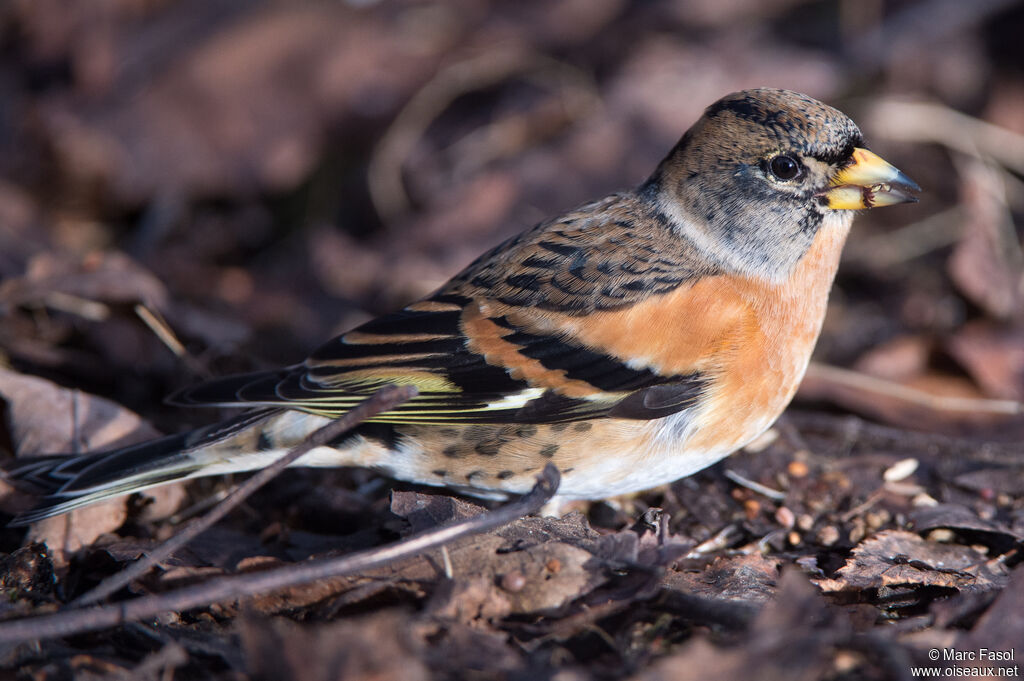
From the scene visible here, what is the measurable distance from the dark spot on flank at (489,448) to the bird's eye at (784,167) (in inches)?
55.7

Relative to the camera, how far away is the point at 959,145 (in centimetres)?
577

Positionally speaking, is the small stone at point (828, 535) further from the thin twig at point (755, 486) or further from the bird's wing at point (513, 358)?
the bird's wing at point (513, 358)

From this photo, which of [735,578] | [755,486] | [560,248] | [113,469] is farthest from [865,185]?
[113,469]

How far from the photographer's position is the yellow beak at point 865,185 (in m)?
3.23

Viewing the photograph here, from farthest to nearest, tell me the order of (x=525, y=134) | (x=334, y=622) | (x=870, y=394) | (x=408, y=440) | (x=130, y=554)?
1. (x=525, y=134)
2. (x=870, y=394)
3. (x=408, y=440)
4. (x=130, y=554)
5. (x=334, y=622)

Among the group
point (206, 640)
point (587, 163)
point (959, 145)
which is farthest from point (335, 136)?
point (206, 640)

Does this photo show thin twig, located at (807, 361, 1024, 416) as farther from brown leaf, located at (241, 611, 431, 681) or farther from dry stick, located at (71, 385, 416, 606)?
brown leaf, located at (241, 611, 431, 681)

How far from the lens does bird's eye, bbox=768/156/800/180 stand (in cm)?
328

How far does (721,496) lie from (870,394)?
1.14 meters

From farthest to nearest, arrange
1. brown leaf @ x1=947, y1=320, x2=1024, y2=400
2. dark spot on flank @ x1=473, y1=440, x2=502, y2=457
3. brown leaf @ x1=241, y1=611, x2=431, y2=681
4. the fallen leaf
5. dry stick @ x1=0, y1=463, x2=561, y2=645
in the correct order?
brown leaf @ x1=947, y1=320, x2=1024, y2=400 < the fallen leaf < dark spot on flank @ x1=473, y1=440, x2=502, y2=457 < dry stick @ x1=0, y1=463, x2=561, y2=645 < brown leaf @ x1=241, y1=611, x2=431, y2=681

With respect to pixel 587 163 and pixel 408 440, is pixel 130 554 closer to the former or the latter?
pixel 408 440

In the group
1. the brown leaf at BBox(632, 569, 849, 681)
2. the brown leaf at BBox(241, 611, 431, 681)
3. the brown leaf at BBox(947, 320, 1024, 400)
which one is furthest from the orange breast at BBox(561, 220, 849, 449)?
the brown leaf at BBox(947, 320, 1024, 400)

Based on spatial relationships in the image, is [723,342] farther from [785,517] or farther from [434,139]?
[434,139]

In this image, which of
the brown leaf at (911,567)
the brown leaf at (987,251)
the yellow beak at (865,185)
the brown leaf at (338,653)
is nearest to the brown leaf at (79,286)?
the brown leaf at (338,653)
